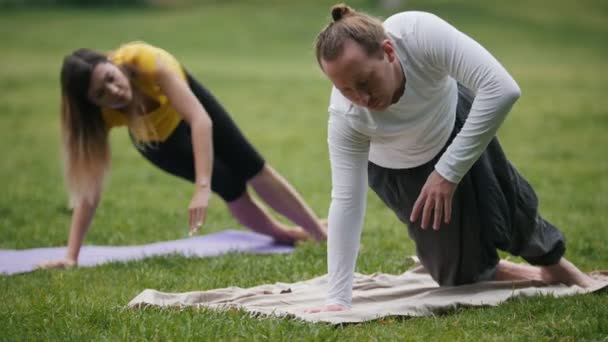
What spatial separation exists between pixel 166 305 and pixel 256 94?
1452 centimetres

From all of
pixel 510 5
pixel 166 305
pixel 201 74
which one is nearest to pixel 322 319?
pixel 166 305

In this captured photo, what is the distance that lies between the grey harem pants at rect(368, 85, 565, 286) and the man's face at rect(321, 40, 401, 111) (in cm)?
58

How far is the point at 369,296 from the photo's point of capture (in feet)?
14.3

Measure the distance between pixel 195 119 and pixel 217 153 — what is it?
2.33ft

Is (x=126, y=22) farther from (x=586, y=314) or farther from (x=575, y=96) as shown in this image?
(x=586, y=314)

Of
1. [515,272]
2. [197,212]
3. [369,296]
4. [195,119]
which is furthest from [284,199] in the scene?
[515,272]

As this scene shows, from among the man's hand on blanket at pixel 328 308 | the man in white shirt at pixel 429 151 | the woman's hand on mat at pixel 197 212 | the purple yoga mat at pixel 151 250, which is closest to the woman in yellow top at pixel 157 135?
the woman's hand on mat at pixel 197 212

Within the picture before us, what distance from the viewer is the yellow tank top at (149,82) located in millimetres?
5449

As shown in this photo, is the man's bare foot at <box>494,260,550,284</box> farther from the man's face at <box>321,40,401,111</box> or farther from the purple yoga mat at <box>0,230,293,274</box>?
the purple yoga mat at <box>0,230,293,274</box>

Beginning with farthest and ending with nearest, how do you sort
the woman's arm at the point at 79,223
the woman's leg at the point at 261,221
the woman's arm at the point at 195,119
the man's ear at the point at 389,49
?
the woman's leg at the point at 261,221
the woman's arm at the point at 79,223
the woman's arm at the point at 195,119
the man's ear at the point at 389,49

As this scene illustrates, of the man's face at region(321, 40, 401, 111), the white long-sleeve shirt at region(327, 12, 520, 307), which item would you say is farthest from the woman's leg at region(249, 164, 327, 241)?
the man's face at region(321, 40, 401, 111)

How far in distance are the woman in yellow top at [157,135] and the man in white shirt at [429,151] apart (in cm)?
114

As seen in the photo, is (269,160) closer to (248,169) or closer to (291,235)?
(291,235)

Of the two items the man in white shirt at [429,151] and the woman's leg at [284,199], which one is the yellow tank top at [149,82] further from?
the man in white shirt at [429,151]
